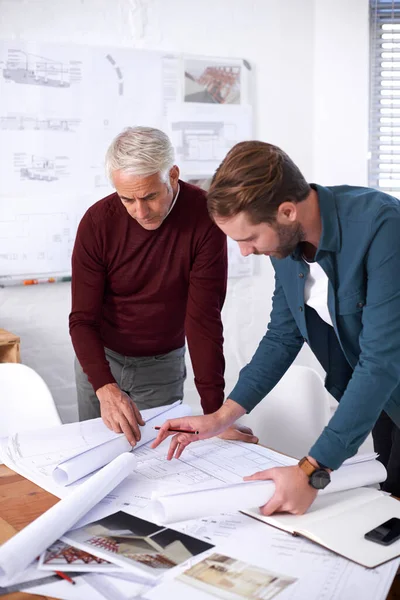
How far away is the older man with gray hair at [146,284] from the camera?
6.32 feet

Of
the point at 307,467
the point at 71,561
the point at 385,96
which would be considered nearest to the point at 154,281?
the point at 307,467

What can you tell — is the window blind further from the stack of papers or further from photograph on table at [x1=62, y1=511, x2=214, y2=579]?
photograph on table at [x1=62, y1=511, x2=214, y2=579]

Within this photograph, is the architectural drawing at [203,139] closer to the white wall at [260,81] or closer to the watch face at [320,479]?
the white wall at [260,81]

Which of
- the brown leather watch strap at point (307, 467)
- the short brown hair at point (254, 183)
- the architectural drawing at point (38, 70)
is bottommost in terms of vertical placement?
the brown leather watch strap at point (307, 467)

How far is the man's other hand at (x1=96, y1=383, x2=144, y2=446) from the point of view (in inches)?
70.9

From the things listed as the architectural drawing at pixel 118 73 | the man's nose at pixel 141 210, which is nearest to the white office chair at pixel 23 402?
the man's nose at pixel 141 210

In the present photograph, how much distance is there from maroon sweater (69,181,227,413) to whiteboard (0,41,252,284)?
110cm

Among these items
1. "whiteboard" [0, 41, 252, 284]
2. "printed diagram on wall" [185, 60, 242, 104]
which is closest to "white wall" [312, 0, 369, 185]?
"printed diagram on wall" [185, 60, 242, 104]

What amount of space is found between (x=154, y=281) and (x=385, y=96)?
242 centimetres

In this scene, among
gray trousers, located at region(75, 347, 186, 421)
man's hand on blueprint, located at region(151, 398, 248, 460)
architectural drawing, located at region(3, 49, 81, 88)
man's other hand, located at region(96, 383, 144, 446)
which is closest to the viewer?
man's hand on blueprint, located at region(151, 398, 248, 460)

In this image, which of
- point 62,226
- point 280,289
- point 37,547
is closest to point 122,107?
point 62,226

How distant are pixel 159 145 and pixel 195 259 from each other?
391 mm

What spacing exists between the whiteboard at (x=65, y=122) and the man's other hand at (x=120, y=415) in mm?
1472

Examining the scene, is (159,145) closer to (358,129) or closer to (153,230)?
(153,230)
